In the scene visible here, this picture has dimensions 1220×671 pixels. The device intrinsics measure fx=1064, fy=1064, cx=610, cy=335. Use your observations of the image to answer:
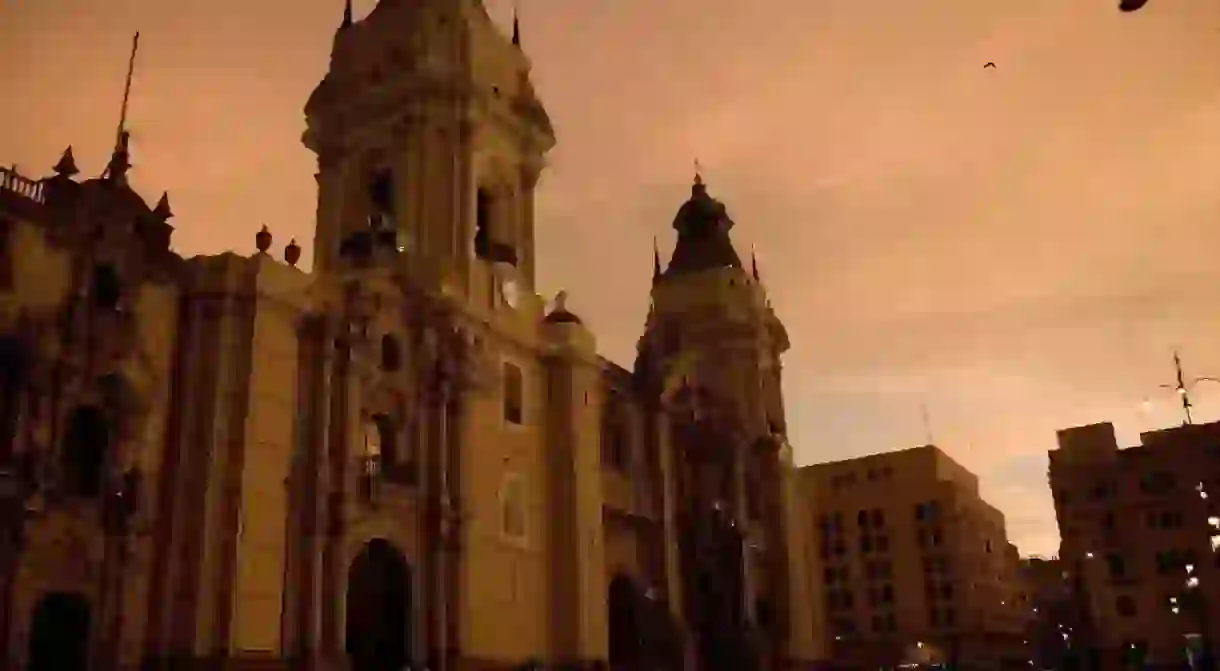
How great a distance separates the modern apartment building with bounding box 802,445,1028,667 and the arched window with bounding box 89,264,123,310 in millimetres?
53689

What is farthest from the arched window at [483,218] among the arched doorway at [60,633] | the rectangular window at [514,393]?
the arched doorway at [60,633]

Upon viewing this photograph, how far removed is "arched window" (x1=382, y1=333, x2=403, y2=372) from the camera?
98.9 ft

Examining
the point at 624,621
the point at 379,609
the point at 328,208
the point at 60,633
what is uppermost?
the point at 328,208

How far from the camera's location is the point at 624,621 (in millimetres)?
37562

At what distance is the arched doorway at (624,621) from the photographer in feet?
121

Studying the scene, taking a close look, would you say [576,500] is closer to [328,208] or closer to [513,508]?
[513,508]

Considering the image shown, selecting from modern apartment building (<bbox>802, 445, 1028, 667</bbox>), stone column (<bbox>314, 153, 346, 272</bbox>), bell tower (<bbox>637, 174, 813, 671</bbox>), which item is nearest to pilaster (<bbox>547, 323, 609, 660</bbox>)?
bell tower (<bbox>637, 174, 813, 671</bbox>)

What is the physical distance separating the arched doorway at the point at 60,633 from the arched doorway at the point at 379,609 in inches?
295

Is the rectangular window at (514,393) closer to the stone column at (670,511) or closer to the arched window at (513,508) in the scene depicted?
the arched window at (513,508)

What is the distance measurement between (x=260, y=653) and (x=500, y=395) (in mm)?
11421

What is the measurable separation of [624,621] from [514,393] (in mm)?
9603

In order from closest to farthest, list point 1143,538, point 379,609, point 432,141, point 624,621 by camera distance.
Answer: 1. point 379,609
2. point 432,141
3. point 624,621
4. point 1143,538

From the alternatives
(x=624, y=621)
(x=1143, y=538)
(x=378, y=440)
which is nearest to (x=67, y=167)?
(x=378, y=440)

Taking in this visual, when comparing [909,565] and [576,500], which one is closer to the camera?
[576,500]
